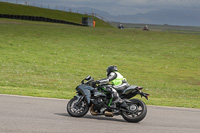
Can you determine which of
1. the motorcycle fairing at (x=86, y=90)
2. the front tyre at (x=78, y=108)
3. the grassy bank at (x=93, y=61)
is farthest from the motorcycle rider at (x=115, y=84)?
the grassy bank at (x=93, y=61)

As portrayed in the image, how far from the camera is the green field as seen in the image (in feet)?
64.8

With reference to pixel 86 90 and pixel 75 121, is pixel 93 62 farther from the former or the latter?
pixel 75 121

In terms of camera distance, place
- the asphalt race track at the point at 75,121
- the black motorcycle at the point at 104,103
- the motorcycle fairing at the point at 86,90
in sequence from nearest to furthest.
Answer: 1. the asphalt race track at the point at 75,121
2. the black motorcycle at the point at 104,103
3. the motorcycle fairing at the point at 86,90

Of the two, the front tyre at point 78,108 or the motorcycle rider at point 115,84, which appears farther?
the front tyre at point 78,108

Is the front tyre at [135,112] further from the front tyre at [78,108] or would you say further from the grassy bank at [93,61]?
the grassy bank at [93,61]

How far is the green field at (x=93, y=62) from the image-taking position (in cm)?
1977

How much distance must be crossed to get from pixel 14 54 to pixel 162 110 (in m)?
23.4

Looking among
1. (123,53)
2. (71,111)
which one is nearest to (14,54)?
(123,53)

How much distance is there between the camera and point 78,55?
116ft

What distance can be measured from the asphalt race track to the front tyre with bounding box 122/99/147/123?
0.15m

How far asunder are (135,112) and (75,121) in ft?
5.27

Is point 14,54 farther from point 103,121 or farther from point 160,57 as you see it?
point 103,121

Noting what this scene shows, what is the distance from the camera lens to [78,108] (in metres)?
10.3

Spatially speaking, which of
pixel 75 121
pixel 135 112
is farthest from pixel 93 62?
pixel 75 121
